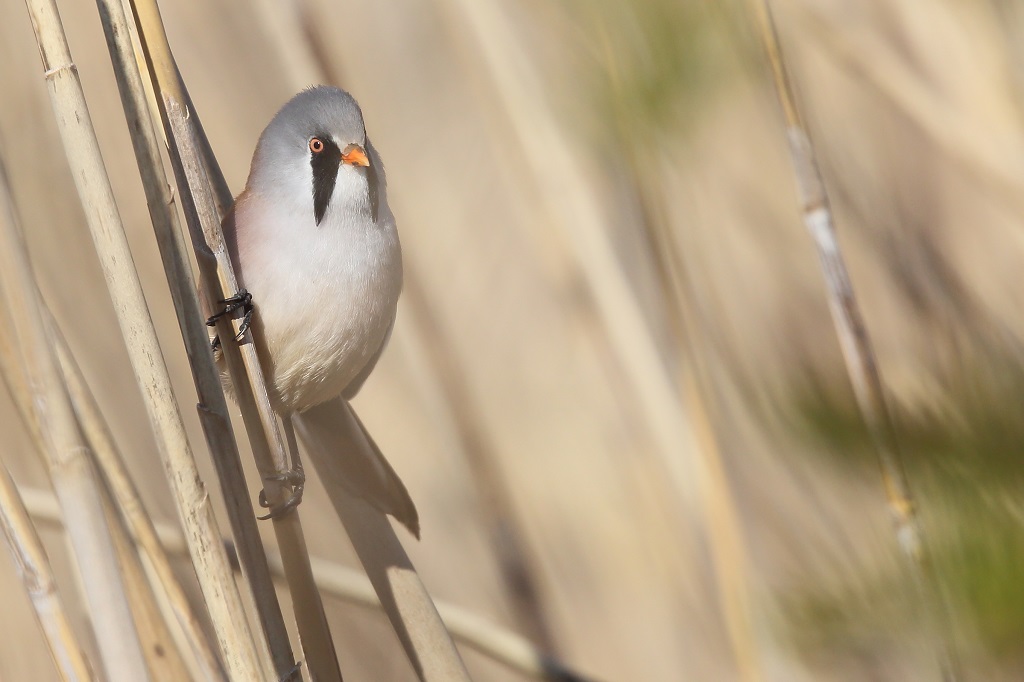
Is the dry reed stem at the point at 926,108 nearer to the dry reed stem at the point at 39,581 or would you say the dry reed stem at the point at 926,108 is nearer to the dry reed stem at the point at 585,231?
the dry reed stem at the point at 585,231

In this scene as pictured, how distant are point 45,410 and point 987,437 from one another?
2.66 ft

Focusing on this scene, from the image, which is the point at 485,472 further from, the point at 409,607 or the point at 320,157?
the point at 320,157

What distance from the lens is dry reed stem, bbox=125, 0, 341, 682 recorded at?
0.89m

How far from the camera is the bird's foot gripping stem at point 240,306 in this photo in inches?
38.9

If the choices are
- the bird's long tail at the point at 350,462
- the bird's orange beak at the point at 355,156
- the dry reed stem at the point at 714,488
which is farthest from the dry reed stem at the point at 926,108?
the bird's long tail at the point at 350,462

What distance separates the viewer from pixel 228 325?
1017 millimetres

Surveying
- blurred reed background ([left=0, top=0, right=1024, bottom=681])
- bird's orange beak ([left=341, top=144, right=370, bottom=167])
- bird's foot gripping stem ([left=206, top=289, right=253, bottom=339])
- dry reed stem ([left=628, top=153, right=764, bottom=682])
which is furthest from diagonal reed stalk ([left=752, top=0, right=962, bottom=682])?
bird's foot gripping stem ([left=206, top=289, right=253, bottom=339])

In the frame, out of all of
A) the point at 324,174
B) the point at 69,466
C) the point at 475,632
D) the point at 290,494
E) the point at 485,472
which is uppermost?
the point at 324,174

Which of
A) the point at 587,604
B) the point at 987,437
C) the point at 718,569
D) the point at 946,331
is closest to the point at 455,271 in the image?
the point at 587,604

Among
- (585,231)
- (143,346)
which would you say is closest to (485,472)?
(585,231)

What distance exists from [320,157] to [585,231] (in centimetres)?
45

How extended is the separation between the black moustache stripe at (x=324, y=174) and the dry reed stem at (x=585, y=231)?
12.9 inches

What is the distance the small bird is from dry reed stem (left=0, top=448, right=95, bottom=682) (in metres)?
0.35

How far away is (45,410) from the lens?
795mm
